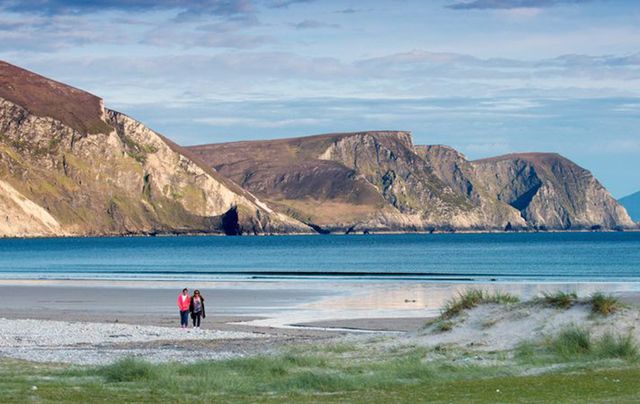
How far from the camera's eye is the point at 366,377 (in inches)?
834

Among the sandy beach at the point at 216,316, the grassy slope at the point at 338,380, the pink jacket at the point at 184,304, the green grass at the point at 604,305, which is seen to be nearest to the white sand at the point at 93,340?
the sandy beach at the point at 216,316

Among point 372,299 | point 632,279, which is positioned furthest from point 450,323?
point 632,279

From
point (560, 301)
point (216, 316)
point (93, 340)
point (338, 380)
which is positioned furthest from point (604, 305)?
point (216, 316)

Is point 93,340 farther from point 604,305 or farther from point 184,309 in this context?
point 604,305

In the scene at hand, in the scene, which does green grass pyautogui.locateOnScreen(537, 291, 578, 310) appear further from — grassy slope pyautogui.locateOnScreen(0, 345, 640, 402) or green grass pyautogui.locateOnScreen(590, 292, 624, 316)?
grassy slope pyautogui.locateOnScreen(0, 345, 640, 402)

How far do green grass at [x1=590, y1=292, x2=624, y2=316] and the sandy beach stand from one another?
1.89ft

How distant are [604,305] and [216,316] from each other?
20207 millimetres

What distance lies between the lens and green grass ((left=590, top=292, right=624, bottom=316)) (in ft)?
90.3

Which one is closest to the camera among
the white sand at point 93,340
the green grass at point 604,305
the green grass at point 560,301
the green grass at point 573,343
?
the green grass at point 573,343

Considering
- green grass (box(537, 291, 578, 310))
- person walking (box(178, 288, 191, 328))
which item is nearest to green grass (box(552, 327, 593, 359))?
green grass (box(537, 291, 578, 310))

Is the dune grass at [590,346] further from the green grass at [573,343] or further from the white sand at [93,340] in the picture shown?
the white sand at [93,340]

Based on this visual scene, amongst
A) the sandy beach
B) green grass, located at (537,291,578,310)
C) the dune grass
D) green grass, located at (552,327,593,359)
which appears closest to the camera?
the dune grass

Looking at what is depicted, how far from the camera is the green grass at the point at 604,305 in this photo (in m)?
27.5

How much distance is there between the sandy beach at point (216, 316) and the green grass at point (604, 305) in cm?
58
